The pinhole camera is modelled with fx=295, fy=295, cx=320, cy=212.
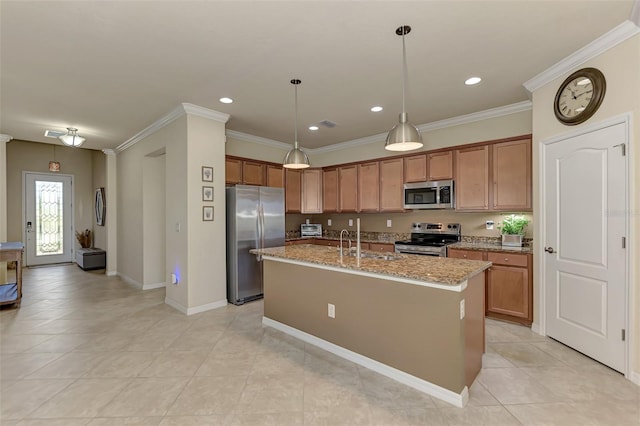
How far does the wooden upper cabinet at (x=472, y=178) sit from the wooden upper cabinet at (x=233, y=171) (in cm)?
349

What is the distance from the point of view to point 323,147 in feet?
21.0

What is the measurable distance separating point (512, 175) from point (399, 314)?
9.04 ft

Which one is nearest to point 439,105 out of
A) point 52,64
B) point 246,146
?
point 246,146

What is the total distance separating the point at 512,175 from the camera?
3896mm

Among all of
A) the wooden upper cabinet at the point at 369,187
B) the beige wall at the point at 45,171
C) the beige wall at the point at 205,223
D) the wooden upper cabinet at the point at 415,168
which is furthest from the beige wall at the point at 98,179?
the wooden upper cabinet at the point at 415,168

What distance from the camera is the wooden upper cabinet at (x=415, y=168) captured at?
477cm

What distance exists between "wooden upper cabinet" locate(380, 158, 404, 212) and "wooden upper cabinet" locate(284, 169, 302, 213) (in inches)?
69.2

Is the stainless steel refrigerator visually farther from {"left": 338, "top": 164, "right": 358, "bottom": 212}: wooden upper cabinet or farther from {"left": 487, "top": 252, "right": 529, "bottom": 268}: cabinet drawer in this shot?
{"left": 487, "top": 252, "right": 529, "bottom": 268}: cabinet drawer

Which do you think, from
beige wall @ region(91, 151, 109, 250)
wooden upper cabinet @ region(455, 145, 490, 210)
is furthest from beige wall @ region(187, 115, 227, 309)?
beige wall @ region(91, 151, 109, 250)

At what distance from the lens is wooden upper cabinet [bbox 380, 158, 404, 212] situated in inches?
198

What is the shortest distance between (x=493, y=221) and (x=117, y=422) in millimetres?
4713

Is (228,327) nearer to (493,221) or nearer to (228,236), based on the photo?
(228,236)

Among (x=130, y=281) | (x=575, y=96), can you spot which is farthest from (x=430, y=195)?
(x=130, y=281)

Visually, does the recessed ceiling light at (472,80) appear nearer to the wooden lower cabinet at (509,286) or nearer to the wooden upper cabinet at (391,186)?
the wooden upper cabinet at (391,186)
